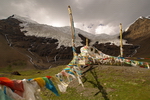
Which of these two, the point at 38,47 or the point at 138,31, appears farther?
the point at 138,31

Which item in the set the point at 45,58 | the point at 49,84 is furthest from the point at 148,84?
the point at 45,58

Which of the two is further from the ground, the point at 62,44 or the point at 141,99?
the point at 62,44

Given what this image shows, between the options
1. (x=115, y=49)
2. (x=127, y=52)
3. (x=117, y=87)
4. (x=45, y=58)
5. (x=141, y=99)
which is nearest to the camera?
(x=141, y=99)

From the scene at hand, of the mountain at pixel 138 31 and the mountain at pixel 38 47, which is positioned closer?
the mountain at pixel 38 47

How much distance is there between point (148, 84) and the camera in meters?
9.15

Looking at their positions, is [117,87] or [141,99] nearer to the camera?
[141,99]

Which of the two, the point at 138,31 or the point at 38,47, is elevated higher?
the point at 138,31

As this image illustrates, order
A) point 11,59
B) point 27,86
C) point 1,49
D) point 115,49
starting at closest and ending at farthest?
point 27,86 < point 11,59 < point 1,49 < point 115,49

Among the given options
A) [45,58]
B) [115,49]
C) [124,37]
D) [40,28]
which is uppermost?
[40,28]

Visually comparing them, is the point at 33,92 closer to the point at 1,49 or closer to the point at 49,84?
the point at 49,84

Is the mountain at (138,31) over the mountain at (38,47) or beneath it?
over

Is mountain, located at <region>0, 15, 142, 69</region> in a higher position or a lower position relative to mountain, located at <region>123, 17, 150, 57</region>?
lower

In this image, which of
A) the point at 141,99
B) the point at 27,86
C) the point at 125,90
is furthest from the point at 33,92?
the point at 125,90

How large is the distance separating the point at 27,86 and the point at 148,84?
1033cm
